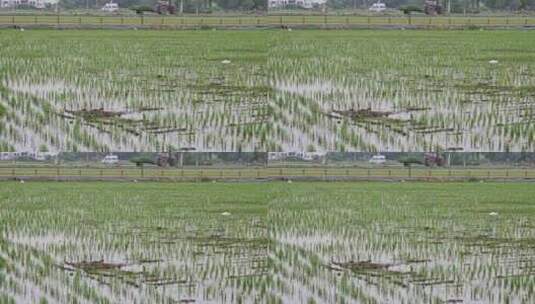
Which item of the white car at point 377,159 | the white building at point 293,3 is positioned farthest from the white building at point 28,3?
the white car at point 377,159

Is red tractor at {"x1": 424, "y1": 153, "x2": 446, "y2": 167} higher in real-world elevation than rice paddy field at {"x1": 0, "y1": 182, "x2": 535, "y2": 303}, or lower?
higher

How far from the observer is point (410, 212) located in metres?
3.37

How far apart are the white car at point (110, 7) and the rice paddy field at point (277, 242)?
0.75 meters

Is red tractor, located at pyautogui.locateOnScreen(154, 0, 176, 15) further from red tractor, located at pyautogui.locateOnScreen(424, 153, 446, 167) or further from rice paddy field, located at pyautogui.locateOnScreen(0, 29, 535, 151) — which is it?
red tractor, located at pyautogui.locateOnScreen(424, 153, 446, 167)

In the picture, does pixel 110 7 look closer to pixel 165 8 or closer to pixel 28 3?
pixel 165 8

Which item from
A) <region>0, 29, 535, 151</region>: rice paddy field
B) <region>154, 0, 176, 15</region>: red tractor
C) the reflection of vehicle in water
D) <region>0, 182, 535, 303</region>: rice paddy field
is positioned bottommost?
<region>0, 182, 535, 303</region>: rice paddy field

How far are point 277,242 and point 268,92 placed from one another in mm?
630

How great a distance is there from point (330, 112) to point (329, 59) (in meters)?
0.22

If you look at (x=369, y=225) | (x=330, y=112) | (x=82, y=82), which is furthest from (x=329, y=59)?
(x=82, y=82)

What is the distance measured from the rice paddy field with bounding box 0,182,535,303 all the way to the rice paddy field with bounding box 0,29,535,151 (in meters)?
0.21

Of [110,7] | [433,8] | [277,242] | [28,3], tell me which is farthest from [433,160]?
[28,3]

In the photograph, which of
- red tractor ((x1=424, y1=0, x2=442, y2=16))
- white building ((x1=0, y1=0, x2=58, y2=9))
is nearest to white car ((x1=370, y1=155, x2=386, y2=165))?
red tractor ((x1=424, y1=0, x2=442, y2=16))

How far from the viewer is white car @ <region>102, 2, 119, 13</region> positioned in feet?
11.1

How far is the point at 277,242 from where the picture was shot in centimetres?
340
